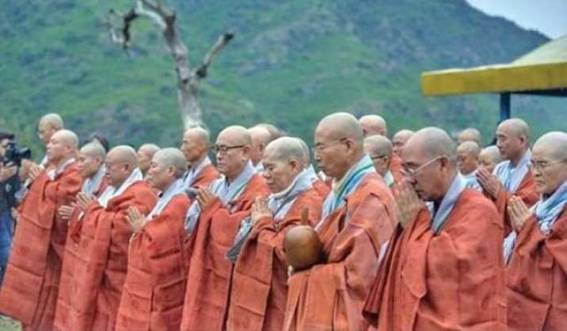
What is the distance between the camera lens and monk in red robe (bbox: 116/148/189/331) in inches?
299

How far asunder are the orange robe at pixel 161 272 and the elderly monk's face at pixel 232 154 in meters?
0.60

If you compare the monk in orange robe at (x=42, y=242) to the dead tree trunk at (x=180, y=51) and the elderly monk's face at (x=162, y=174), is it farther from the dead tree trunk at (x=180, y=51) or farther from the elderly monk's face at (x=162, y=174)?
the dead tree trunk at (x=180, y=51)

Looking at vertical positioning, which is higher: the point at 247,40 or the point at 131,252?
the point at 247,40

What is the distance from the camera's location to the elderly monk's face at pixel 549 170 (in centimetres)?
597

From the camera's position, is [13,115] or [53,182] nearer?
[53,182]

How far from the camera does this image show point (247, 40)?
43250mm

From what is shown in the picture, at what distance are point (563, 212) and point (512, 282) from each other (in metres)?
0.44

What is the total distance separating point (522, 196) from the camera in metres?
7.51

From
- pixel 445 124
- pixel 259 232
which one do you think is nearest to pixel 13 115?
pixel 445 124

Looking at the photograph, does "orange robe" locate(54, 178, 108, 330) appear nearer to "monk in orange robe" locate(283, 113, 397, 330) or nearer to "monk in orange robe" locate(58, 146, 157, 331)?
"monk in orange robe" locate(58, 146, 157, 331)

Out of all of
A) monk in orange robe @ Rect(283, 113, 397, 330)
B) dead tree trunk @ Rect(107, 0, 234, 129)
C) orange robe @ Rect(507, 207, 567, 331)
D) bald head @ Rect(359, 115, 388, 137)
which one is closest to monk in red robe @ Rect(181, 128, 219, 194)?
bald head @ Rect(359, 115, 388, 137)

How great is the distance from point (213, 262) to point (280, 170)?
3.23 ft

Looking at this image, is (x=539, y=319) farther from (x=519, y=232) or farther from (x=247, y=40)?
(x=247, y=40)

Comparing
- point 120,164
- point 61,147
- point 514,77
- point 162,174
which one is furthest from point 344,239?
point 514,77
